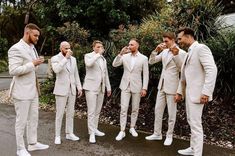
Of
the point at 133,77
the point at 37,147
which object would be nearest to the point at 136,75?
the point at 133,77

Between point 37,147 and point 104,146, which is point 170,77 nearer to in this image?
point 104,146

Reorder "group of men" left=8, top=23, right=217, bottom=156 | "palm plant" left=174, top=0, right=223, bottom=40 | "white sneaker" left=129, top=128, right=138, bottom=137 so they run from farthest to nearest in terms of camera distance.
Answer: "palm plant" left=174, top=0, right=223, bottom=40, "white sneaker" left=129, top=128, right=138, bottom=137, "group of men" left=8, top=23, right=217, bottom=156

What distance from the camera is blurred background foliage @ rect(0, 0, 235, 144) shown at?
744cm

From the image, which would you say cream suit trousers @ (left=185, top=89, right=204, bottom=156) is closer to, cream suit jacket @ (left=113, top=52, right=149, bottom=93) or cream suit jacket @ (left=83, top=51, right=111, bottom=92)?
cream suit jacket @ (left=113, top=52, right=149, bottom=93)

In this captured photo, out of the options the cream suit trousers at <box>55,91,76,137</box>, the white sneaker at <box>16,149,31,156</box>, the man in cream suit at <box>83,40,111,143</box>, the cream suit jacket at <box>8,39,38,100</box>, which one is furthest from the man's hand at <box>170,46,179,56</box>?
the white sneaker at <box>16,149,31,156</box>

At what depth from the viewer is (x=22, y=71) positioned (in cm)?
511

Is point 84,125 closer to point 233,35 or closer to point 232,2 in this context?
point 233,35

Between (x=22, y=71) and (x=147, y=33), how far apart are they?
14.6 ft

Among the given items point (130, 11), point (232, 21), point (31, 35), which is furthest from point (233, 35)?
point (130, 11)

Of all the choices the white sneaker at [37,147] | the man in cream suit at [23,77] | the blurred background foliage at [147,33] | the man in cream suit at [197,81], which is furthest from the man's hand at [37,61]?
the blurred background foliage at [147,33]

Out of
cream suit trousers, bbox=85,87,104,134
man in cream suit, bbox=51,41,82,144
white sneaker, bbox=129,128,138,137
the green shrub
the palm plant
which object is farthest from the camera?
the palm plant

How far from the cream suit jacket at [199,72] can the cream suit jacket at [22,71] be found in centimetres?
235

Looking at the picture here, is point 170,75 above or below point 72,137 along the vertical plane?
above

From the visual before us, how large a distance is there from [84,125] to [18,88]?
252 cm
